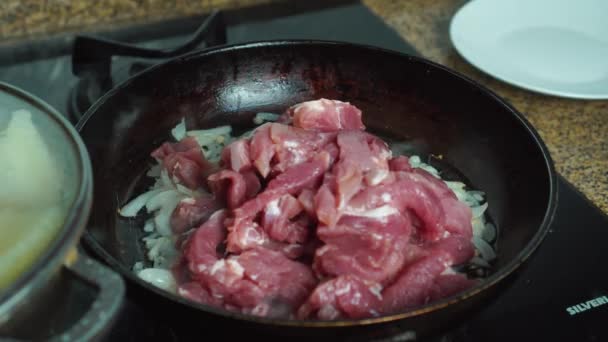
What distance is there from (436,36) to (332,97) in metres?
0.90

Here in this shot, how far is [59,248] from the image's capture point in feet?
2.77

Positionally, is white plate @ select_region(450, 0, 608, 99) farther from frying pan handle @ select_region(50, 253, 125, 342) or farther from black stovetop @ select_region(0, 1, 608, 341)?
frying pan handle @ select_region(50, 253, 125, 342)

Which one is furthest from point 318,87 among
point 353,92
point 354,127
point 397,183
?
point 397,183

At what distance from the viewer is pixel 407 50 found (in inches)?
97.4

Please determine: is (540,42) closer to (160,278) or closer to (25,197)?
(160,278)

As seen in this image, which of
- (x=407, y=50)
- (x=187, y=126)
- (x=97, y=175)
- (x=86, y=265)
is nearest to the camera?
(x=86, y=265)

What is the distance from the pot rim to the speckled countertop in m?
1.59

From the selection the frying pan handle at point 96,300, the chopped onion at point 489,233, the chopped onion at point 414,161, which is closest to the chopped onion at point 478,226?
the chopped onion at point 489,233

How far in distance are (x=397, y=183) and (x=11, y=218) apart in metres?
0.89

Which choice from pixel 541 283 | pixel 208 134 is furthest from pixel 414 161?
pixel 208 134

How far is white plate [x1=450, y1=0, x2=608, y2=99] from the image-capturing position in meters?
2.21

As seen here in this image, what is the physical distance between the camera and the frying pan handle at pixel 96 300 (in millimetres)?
834

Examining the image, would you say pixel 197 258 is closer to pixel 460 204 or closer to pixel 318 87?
pixel 460 204

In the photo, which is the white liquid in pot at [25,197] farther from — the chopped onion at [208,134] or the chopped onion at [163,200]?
the chopped onion at [208,134]
